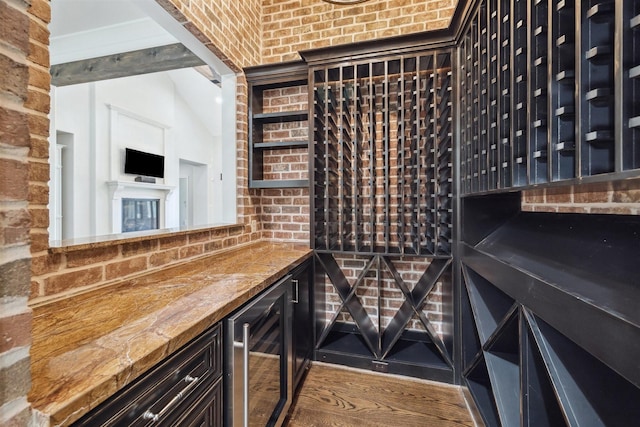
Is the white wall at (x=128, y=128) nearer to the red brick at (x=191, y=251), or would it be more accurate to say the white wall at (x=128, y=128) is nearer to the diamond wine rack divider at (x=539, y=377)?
the red brick at (x=191, y=251)

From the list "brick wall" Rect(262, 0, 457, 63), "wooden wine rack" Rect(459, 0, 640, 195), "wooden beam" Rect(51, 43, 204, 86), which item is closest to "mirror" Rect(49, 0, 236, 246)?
"wooden beam" Rect(51, 43, 204, 86)

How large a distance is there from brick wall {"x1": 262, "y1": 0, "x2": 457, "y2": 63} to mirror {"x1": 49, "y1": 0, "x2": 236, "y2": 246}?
27.5 inches

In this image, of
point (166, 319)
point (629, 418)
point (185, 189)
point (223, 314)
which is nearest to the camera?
point (629, 418)

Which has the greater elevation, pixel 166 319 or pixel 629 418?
pixel 166 319

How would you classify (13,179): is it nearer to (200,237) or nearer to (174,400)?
(174,400)

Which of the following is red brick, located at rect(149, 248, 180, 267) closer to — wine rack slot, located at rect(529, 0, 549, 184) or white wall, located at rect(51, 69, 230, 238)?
wine rack slot, located at rect(529, 0, 549, 184)

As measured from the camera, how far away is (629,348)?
59 cm

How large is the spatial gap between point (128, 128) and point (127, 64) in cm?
199

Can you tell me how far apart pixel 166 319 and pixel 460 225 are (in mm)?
1718

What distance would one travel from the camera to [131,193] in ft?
15.7

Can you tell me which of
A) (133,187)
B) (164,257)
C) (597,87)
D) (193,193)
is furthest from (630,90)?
(193,193)

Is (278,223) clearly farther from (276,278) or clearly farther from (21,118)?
(21,118)

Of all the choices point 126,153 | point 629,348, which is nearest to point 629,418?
point 629,348

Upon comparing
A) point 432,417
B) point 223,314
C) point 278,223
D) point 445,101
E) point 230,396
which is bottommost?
point 432,417
